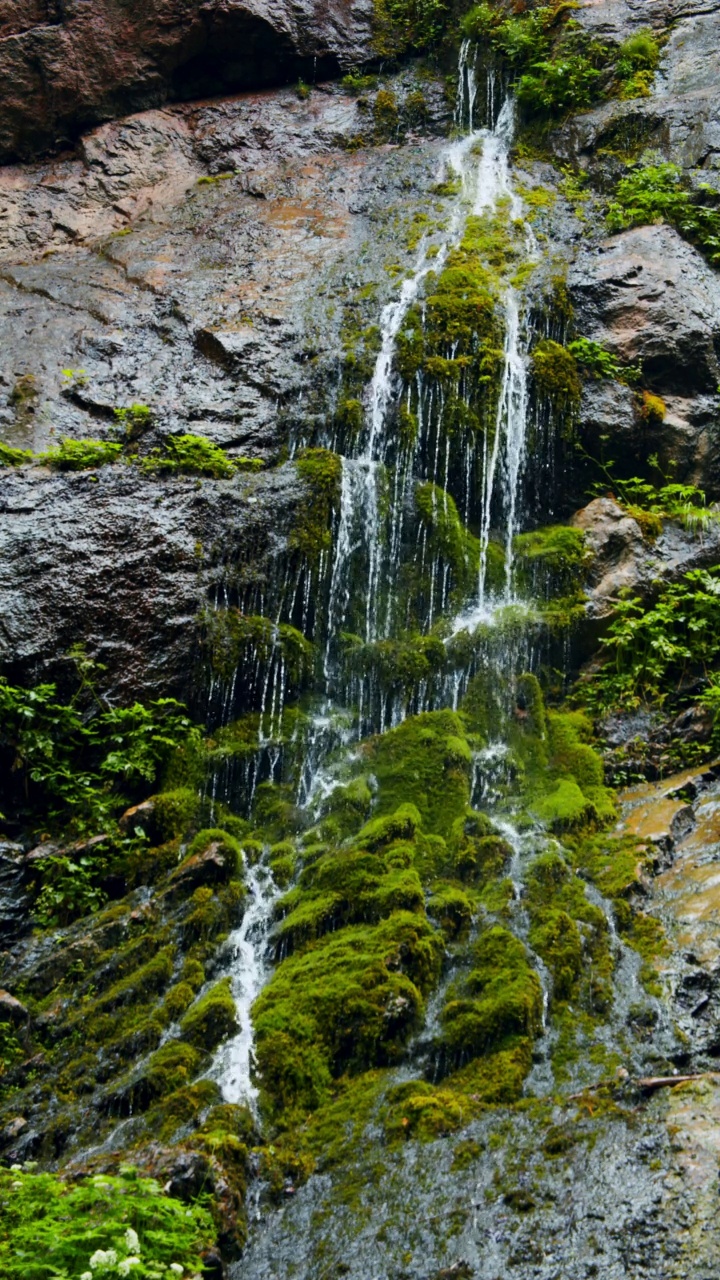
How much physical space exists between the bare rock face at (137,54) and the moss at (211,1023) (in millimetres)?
14330

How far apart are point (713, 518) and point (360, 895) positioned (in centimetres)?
610

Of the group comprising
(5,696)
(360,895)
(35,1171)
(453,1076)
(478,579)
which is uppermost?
(478,579)

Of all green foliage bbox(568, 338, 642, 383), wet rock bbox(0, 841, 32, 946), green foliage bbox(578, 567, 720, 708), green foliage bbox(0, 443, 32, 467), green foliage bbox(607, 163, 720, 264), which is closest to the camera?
wet rock bbox(0, 841, 32, 946)

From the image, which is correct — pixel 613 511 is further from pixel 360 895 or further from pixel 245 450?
pixel 360 895

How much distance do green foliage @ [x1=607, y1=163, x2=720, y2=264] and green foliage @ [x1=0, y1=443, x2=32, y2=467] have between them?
8.08 metres

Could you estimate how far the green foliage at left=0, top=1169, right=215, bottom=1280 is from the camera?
4176mm

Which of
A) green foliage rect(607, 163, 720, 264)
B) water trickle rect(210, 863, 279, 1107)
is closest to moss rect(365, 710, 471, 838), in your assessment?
water trickle rect(210, 863, 279, 1107)

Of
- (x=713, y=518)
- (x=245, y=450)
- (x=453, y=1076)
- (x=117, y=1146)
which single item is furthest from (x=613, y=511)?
(x=117, y=1146)

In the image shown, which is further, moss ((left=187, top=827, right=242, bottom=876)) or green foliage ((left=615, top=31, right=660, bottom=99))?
green foliage ((left=615, top=31, right=660, bottom=99))

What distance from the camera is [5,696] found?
894 centimetres

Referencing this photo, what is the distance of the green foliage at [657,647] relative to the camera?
32.3 ft

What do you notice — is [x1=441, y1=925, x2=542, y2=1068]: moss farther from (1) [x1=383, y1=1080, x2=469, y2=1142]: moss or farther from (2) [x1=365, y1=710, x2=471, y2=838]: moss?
(2) [x1=365, y1=710, x2=471, y2=838]: moss

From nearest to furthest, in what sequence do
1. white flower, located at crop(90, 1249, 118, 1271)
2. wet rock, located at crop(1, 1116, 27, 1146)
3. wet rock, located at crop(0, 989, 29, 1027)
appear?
white flower, located at crop(90, 1249, 118, 1271)
wet rock, located at crop(1, 1116, 27, 1146)
wet rock, located at crop(0, 989, 29, 1027)

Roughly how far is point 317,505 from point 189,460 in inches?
56.3
